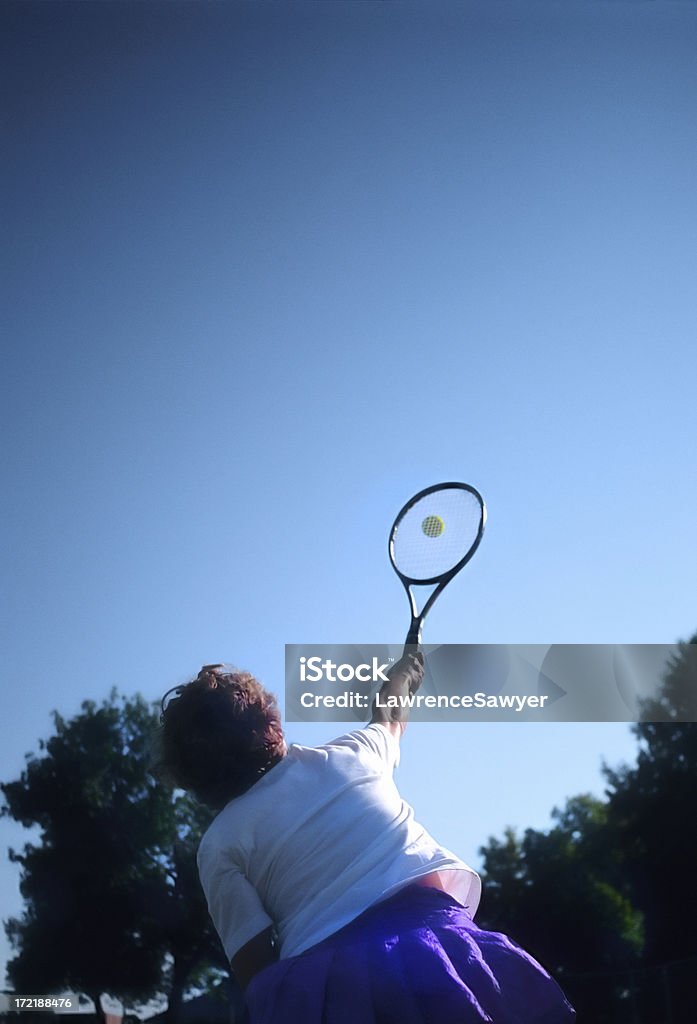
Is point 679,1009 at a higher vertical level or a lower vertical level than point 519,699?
lower

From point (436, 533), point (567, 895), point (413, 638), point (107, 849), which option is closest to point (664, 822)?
point (567, 895)

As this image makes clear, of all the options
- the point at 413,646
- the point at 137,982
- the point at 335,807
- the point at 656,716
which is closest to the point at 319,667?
the point at 413,646

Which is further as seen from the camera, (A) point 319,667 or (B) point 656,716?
(B) point 656,716

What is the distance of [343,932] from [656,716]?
10916 millimetres

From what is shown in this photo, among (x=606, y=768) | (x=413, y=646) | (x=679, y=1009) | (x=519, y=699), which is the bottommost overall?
(x=679, y=1009)

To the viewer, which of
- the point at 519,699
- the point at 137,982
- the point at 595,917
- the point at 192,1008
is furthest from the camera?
the point at 595,917

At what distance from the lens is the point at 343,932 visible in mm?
1155

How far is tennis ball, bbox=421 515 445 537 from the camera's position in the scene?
263 cm

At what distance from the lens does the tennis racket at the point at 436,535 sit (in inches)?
99.7

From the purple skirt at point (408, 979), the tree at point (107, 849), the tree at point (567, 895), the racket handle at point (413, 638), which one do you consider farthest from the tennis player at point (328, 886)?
the tree at point (567, 895)

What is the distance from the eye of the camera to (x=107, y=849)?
11523 millimetres

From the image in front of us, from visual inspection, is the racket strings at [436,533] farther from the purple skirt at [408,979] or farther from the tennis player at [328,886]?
the purple skirt at [408,979]

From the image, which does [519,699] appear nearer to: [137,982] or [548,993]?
[548,993]

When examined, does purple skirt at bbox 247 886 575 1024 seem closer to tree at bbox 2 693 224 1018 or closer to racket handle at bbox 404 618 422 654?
racket handle at bbox 404 618 422 654
